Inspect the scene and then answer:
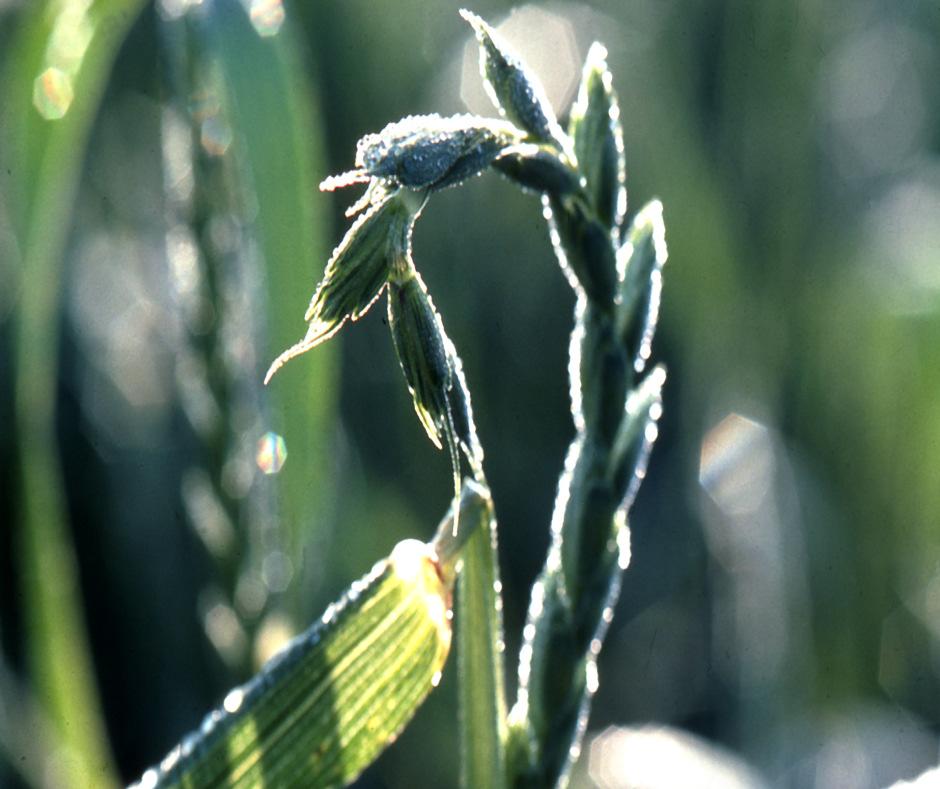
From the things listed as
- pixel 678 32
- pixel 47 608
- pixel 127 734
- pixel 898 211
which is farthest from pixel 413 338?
pixel 678 32

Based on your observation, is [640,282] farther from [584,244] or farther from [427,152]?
[427,152]

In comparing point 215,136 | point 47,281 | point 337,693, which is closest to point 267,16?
point 215,136

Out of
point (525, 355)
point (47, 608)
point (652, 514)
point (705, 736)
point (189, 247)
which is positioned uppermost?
point (189, 247)

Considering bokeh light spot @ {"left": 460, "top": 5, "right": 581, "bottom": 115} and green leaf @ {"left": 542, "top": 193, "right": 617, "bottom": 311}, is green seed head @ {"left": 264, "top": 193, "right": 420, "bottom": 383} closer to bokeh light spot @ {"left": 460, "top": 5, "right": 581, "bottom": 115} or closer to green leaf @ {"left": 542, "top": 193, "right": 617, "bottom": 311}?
green leaf @ {"left": 542, "top": 193, "right": 617, "bottom": 311}

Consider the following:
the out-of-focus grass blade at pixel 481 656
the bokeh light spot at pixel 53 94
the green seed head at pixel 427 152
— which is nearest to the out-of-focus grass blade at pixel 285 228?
the bokeh light spot at pixel 53 94

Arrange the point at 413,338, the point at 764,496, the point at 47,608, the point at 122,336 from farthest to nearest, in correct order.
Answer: the point at 122,336 < the point at 764,496 < the point at 47,608 < the point at 413,338

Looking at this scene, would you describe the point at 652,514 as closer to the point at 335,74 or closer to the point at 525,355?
the point at 525,355

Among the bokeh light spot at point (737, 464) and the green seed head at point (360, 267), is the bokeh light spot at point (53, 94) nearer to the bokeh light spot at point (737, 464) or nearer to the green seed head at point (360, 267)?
the green seed head at point (360, 267)
